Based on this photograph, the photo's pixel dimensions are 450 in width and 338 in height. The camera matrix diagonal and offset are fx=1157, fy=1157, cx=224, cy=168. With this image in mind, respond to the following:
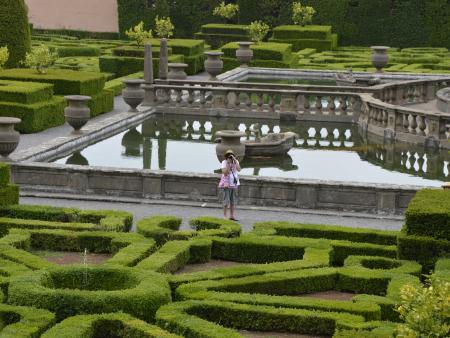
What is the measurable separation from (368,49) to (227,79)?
13.9 meters

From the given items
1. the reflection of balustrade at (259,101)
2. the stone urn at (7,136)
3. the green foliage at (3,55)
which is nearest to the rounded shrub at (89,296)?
the stone urn at (7,136)

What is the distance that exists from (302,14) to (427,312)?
44.2 meters

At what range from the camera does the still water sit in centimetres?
2553

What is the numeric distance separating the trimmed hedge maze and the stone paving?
4.21ft

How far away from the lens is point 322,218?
21.0m

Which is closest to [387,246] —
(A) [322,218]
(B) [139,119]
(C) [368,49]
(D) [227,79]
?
(A) [322,218]

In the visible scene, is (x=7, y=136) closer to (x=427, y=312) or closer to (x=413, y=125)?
(x=413, y=125)

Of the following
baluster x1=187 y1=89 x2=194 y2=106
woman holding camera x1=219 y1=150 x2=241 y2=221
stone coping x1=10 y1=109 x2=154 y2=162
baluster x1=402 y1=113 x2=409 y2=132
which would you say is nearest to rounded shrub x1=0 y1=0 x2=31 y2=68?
stone coping x1=10 y1=109 x2=154 y2=162

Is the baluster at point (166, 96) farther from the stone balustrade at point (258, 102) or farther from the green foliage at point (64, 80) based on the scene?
the green foliage at point (64, 80)

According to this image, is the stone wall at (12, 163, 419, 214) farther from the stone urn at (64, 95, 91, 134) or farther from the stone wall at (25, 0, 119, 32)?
the stone wall at (25, 0, 119, 32)

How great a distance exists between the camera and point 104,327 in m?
14.1

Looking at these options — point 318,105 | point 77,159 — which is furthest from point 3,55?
point 318,105

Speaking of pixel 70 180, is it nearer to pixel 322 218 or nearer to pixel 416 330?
pixel 322 218

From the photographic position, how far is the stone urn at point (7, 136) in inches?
916
